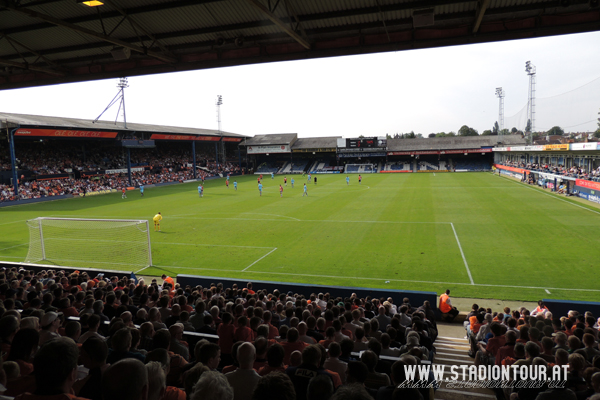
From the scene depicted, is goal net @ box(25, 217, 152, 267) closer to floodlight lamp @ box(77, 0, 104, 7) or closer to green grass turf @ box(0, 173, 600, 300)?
green grass turf @ box(0, 173, 600, 300)

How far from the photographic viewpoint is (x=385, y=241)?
66.8 ft

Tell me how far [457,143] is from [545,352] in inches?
3140

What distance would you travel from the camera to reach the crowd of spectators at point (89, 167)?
47.3 m

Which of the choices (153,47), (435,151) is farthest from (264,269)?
(435,151)

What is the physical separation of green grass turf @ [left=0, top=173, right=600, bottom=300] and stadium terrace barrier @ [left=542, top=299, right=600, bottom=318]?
2.50 m

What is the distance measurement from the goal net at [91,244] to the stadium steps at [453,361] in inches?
534

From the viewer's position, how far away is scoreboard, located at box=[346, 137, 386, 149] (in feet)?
262

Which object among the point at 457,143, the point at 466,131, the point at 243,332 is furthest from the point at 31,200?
the point at 466,131

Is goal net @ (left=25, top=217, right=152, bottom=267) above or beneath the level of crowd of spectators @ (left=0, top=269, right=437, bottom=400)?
beneath

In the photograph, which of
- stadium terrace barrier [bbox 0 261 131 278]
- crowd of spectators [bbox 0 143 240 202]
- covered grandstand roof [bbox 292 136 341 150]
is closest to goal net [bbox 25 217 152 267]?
stadium terrace barrier [bbox 0 261 131 278]

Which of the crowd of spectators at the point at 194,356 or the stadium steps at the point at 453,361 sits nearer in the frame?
the crowd of spectators at the point at 194,356

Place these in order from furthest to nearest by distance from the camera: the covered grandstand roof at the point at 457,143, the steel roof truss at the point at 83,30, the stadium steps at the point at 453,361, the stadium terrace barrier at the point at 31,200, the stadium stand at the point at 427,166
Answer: the stadium stand at the point at 427,166 → the covered grandstand roof at the point at 457,143 → the stadium terrace barrier at the point at 31,200 → the steel roof truss at the point at 83,30 → the stadium steps at the point at 453,361

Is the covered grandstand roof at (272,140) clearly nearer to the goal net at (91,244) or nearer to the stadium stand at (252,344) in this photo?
the goal net at (91,244)

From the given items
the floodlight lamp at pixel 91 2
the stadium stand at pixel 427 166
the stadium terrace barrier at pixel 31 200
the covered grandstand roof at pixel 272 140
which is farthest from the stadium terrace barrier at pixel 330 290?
the covered grandstand roof at pixel 272 140
